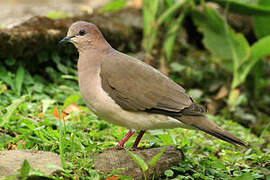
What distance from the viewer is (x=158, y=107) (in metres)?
3.62

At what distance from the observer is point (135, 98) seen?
3.63 meters

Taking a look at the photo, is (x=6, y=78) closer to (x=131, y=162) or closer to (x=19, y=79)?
(x=19, y=79)

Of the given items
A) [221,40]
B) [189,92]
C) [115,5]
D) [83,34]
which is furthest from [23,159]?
[115,5]

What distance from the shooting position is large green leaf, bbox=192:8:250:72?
656 cm

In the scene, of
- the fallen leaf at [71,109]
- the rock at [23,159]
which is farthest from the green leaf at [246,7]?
the rock at [23,159]

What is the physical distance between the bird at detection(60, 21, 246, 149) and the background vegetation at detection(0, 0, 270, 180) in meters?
0.32

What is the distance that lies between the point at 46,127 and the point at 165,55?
3.24 metres

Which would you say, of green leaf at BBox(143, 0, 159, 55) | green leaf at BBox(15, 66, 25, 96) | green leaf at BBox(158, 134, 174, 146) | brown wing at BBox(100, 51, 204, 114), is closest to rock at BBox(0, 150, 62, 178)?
brown wing at BBox(100, 51, 204, 114)

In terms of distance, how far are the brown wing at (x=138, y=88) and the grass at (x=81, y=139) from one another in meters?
0.45

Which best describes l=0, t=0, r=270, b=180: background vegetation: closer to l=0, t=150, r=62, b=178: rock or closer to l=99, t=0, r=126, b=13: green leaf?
l=99, t=0, r=126, b=13: green leaf

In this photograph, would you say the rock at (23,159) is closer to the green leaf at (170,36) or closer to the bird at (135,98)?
the bird at (135,98)

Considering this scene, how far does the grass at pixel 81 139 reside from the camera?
3580 millimetres

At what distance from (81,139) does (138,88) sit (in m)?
0.79

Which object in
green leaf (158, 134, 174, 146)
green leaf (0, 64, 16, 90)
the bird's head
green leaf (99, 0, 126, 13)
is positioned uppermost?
the bird's head
